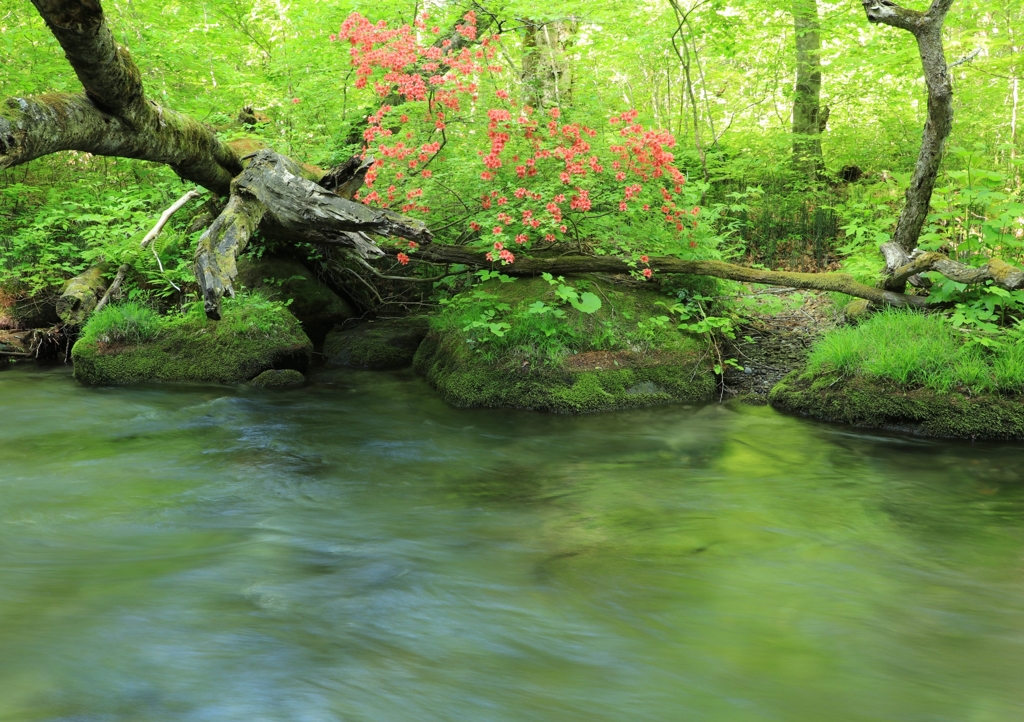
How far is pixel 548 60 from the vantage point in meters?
9.66

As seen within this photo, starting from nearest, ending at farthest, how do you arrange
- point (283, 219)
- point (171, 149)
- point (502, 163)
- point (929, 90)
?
point (171, 149), point (929, 90), point (283, 219), point (502, 163)

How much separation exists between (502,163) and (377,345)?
3027 millimetres

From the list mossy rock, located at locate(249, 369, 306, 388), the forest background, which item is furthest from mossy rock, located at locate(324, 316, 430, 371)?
mossy rock, located at locate(249, 369, 306, 388)

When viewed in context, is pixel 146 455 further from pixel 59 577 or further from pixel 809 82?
pixel 809 82

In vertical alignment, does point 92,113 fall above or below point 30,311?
above

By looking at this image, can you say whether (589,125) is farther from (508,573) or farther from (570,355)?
(508,573)

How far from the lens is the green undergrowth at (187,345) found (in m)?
7.73

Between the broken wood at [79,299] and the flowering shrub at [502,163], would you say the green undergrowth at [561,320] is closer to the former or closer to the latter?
the flowering shrub at [502,163]

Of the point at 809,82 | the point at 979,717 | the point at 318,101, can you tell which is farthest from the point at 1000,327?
the point at 318,101

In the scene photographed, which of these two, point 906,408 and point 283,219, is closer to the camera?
point 906,408

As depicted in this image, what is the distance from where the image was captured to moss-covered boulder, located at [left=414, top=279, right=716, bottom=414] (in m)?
6.69

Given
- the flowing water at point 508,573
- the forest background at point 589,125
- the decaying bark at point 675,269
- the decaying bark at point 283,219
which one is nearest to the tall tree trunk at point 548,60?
the forest background at point 589,125

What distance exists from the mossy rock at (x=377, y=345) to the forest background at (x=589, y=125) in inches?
32.9

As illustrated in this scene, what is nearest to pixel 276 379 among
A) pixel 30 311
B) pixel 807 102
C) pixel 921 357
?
pixel 30 311
